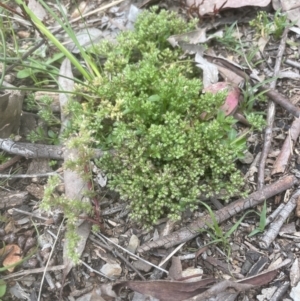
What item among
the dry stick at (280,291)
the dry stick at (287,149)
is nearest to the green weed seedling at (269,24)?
the dry stick at (287,149)

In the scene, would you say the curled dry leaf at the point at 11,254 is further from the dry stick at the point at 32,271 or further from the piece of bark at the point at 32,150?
the piece of bark at the point at 32,150

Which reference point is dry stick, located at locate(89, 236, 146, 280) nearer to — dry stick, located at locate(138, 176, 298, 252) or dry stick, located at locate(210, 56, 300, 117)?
dry stick, located at locate(138, 176, 298, 252)

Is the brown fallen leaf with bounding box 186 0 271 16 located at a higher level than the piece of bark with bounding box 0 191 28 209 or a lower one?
higher

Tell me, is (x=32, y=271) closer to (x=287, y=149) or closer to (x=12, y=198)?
(x=12, y=198)

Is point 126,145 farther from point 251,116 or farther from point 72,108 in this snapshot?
point 251,116

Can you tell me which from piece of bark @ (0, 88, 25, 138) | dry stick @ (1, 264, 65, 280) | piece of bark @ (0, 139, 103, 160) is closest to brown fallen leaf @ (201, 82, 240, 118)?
piece of bark @ (0, 139, 103, 160)
